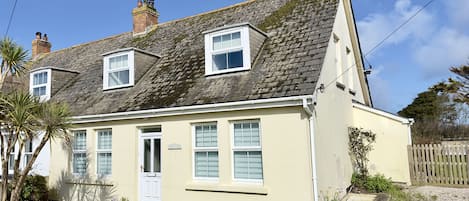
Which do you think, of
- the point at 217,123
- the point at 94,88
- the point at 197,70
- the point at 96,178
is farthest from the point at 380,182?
the point at 94,88

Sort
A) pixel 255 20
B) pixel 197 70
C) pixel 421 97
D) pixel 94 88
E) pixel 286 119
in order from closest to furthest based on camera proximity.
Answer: pixel 286 119 < pixel 197 70 < pixel 255 20 < pixel 94 88 < pixel 421 97

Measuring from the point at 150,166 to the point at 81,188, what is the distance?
3080 mm

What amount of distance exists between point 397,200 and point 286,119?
13.3 ft

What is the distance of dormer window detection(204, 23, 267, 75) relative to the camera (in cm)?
1114

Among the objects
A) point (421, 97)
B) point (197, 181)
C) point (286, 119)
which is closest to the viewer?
point (286, 119)

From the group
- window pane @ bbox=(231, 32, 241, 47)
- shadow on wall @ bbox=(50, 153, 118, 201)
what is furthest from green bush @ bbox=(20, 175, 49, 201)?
window pane @ bbox=(231, 32, 241, 47)

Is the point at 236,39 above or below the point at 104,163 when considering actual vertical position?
above

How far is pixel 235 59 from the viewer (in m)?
11.5

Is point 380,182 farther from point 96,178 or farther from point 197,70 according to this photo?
point 96,178

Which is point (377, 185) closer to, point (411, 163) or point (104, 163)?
point (411, 163)

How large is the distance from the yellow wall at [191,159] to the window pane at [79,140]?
13.4 inches

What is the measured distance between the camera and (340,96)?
483 inches

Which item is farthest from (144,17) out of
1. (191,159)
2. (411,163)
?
(411,163)

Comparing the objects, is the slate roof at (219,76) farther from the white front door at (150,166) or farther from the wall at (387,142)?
the wall at (387,142)
